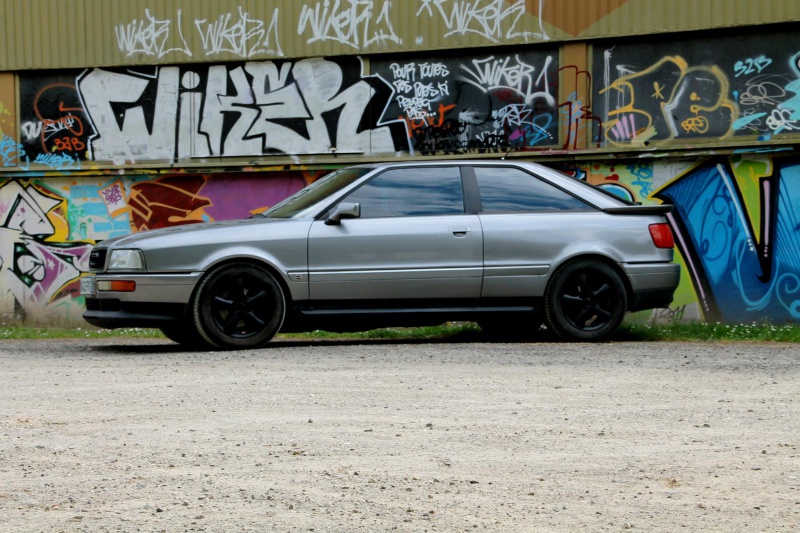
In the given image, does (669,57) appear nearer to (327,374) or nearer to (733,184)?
(733,184)

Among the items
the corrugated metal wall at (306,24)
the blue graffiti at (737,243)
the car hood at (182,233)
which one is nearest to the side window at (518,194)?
the car hood at (182,233)

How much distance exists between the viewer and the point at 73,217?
16812 millimetres

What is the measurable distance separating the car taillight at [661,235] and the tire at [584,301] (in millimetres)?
479

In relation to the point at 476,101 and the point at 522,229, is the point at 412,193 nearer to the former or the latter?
the point at 522,229

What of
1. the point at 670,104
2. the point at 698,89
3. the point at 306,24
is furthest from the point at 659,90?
the point at 306,24

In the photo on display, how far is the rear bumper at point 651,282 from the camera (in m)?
10.6

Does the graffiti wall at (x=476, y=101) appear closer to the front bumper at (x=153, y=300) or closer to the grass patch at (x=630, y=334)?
the grass patch at (x=630, y=334)

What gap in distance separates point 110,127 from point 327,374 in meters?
9.57

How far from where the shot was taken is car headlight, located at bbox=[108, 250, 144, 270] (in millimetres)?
9929

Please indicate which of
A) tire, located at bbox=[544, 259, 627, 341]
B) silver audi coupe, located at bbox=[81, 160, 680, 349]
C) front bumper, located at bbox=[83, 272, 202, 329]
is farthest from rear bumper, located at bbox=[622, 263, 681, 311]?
Result: front bumper, located at bbox=[83, 272, 202, 329]

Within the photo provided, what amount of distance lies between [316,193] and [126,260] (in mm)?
1755

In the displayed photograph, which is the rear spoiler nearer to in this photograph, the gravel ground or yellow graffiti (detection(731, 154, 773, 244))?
the gravel ground

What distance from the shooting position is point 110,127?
1677cm

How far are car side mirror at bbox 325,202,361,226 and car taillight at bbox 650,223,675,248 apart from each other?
257 centimetres
